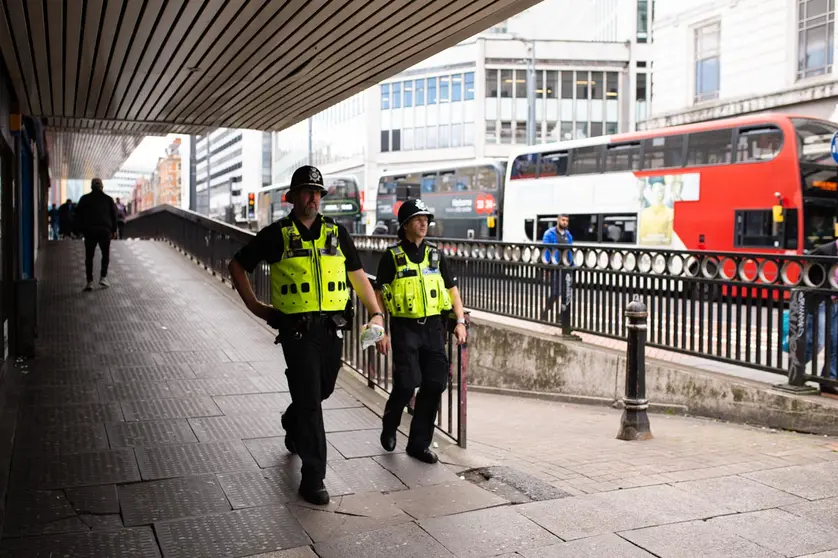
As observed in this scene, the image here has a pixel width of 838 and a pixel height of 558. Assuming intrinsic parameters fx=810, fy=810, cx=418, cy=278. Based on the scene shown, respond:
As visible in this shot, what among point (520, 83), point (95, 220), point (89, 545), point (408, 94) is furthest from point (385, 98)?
point (89, 545)

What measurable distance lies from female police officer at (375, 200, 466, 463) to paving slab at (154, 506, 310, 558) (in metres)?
1.25

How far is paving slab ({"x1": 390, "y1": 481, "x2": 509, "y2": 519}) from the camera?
14.5 feet

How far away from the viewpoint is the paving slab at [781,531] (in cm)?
396

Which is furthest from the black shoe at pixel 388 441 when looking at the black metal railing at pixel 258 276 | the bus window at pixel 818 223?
the bus window at pixel 818 223

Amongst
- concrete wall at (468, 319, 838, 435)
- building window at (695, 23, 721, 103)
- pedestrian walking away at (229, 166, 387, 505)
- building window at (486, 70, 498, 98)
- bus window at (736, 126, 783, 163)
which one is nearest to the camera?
pedestrian walking away at (229, 166, 387, 505)

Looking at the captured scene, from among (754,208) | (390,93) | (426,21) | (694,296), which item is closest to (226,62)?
(426,21)

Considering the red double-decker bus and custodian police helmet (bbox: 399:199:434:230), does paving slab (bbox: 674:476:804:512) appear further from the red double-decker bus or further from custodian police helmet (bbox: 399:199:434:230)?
the red double-decker bus

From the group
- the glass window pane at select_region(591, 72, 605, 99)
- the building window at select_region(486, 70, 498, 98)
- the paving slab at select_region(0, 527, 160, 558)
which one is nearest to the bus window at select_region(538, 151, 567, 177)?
the paving slab at select_region(0, 527, 160, 558)

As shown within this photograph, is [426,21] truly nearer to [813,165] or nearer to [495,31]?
[813,165]

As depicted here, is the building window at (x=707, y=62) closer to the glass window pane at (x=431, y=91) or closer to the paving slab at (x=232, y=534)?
the paving slab at (x=232, y=534)

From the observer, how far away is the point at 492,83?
178ft

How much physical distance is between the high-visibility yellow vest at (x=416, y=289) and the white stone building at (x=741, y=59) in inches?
854

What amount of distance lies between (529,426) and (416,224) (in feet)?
13.5

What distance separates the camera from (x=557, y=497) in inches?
184
